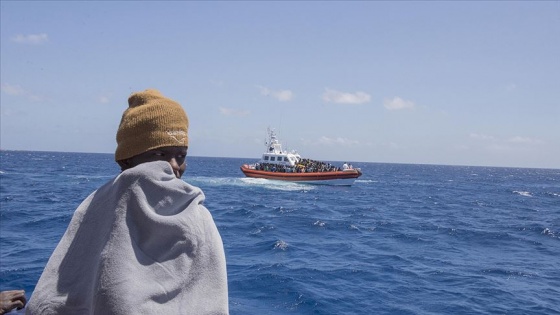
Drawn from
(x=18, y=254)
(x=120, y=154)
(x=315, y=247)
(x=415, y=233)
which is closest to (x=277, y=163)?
(x=415, y=233)

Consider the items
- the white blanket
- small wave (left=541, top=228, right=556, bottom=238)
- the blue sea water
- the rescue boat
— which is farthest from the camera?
the rescue boat

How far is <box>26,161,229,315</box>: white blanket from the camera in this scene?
116cm

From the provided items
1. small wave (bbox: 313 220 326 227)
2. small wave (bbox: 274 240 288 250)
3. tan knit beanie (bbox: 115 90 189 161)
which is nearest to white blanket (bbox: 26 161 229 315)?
tan knit beanie (bbox: 115 90 189 161)

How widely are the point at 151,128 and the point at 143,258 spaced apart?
0.40 metres

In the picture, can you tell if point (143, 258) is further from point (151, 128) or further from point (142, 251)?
Answer: point (151, 128)

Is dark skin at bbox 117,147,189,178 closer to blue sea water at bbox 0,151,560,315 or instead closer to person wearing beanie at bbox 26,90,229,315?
person wearing beanie at bbox 26,90,229,315

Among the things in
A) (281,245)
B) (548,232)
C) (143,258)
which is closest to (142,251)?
(143,258)

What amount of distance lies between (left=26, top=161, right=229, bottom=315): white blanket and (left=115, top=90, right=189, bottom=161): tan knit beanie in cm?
12

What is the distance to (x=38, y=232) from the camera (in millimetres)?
18219

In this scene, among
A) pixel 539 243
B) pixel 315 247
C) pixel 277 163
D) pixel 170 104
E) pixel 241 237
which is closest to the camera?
pixel 170 104

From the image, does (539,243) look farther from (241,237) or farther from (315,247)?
(241,237)

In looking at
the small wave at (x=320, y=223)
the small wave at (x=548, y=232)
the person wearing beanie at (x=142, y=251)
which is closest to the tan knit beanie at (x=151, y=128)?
the person wearing beanie at (x=142, y=251)

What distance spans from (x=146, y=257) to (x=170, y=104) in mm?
482

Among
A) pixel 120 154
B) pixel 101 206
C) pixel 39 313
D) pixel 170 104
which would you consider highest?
pixel 170 104
